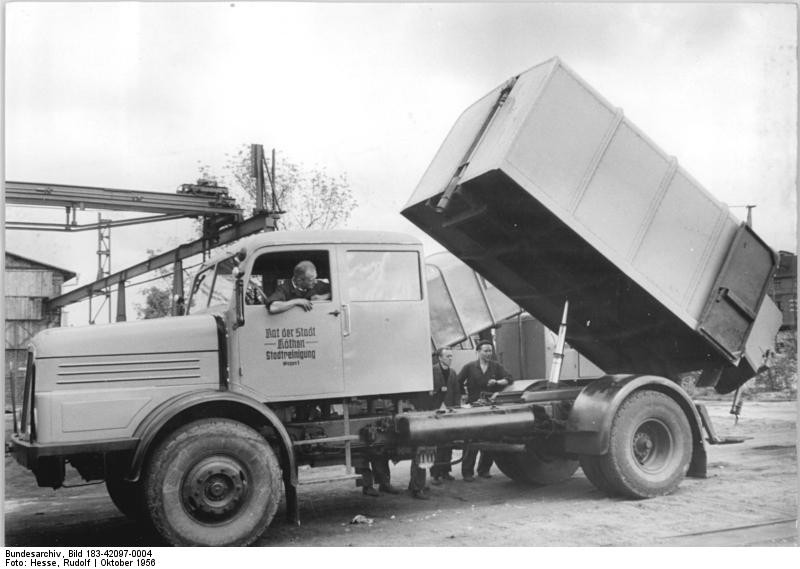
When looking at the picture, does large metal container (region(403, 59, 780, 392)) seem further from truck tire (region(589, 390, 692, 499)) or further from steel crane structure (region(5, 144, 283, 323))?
steel crane structure (region(5, 144, 283, 323))

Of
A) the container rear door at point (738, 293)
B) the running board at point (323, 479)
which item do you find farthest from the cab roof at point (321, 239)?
the container rear door at point (738, 293)

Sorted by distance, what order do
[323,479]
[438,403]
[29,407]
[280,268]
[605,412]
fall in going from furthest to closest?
1. [438,403]
2. [605,412]
3. [280,268]
4. [323,479]
5. [29,407]

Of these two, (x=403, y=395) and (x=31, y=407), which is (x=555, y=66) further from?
(x=31, y=407)

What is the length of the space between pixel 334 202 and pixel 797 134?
11944 millimetres

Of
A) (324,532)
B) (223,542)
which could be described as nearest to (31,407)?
(223,542)

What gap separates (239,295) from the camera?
18.6 feet

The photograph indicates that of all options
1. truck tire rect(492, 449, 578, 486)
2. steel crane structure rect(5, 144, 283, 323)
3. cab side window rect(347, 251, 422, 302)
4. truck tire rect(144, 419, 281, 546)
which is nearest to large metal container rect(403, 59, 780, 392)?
cab side window rect(347, 251, 422, 302)

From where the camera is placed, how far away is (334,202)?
17078 millimetres

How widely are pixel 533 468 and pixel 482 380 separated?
A: 3.66ft

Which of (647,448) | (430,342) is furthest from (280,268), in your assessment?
(647,448)

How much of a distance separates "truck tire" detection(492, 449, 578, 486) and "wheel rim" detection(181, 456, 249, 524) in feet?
11.3

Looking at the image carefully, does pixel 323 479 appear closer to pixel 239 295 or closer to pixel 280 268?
pixel 239 295

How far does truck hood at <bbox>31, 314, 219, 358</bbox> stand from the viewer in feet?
17.5

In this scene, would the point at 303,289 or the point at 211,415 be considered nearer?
the point at 211,415
